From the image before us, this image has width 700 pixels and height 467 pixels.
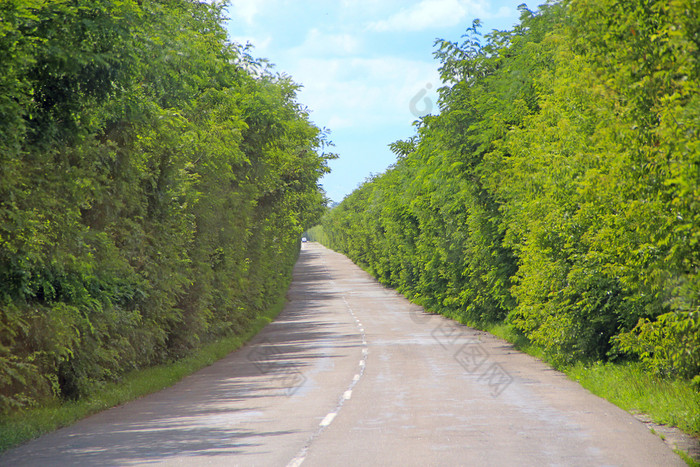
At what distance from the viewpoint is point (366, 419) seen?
12500 millimetres

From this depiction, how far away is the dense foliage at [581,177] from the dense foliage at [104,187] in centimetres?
728

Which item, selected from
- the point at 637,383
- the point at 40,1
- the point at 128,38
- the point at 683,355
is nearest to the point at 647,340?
the point at 683,355

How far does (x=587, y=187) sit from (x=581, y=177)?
2.83 meters

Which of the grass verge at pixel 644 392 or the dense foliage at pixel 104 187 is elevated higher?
the dense foliage at pixel 104 187

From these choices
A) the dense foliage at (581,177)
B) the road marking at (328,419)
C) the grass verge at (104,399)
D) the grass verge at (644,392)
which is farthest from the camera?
the road marking at (328,419)

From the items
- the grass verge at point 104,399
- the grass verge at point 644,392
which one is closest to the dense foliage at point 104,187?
the grass verge at point 104,399

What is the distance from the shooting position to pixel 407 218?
5316cm

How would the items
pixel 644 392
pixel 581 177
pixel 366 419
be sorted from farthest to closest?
pixel 581 177 < pixel 644 392 < pixel 366 419

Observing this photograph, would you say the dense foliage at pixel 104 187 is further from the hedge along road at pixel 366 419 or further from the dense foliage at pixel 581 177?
the dense foliage at pixel 581 177

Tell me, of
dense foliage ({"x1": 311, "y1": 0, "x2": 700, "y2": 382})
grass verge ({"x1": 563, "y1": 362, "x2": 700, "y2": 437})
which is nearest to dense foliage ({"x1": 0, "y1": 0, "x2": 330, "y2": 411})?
dense foliage ({"x1": 311, "y1": 0, "x2": 700, "y2": 382})

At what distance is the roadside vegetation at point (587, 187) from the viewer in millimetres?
9648

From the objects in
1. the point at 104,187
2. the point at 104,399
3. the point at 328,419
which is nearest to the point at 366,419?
the point at 328,419

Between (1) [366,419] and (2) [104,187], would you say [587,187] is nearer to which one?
(1) [366,419]

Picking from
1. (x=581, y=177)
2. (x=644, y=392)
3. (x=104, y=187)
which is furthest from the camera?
(x=104, y=187)
